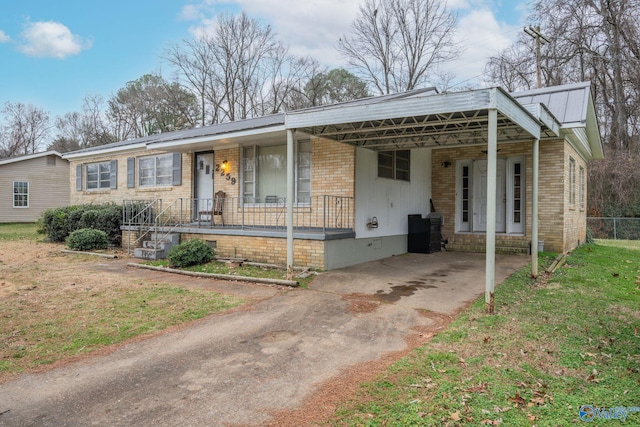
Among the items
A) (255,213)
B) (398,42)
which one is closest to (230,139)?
(255,213)

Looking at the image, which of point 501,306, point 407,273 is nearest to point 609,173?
point 407,273

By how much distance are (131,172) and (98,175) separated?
2690 millimetres

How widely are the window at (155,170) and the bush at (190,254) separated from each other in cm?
524

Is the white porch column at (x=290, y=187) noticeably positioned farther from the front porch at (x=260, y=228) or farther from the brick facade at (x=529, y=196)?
the brick facade at (x=529, y=196)

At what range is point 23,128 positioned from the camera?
38688mm

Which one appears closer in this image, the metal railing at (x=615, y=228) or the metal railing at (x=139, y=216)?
the metal railing at (x=139, y=216)

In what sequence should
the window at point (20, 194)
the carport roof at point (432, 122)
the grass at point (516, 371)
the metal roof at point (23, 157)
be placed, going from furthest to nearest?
the window at point (20, 194) → the metal roof at point (23, 157) → the carport roof at point (432, 122) → the grass at point (516, 371)

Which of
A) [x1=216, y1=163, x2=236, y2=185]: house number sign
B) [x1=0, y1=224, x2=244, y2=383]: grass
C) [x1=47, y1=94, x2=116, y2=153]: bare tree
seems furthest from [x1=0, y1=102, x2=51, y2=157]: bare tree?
[x1=0, y1=224, x2=244, y2=383]: grass

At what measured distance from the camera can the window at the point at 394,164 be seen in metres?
10.7

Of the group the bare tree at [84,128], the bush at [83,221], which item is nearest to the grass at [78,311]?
the bush at [83,221]

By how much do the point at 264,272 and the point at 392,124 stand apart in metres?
3.92

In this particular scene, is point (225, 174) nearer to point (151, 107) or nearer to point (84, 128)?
point (151, 107)

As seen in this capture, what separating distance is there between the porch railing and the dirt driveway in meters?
2.80

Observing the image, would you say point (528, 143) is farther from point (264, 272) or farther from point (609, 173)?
point (609, 173)
